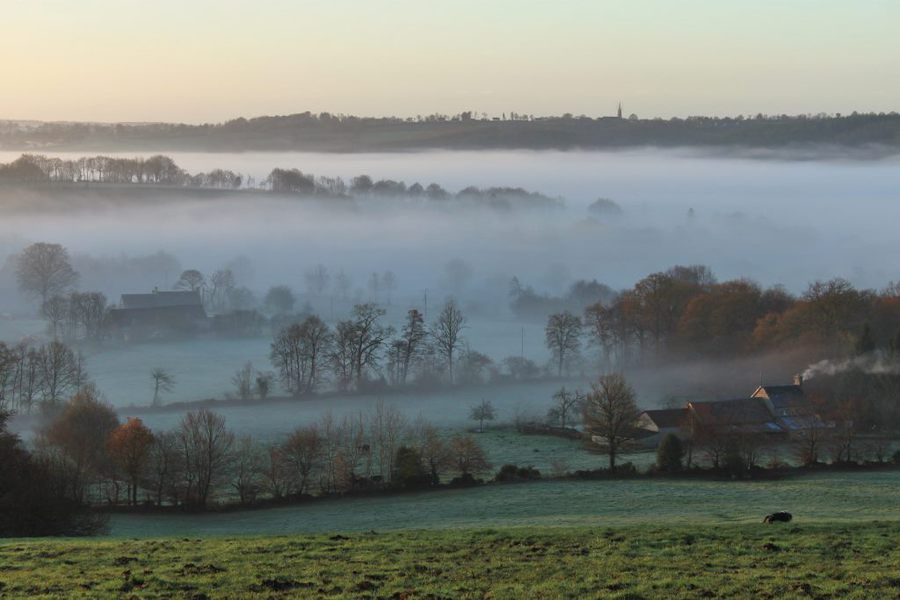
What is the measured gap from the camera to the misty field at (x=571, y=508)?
28219 mm

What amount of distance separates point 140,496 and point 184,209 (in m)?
108

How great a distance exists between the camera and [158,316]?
79.2m

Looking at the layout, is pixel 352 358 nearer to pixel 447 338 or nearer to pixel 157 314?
pixel 447 338

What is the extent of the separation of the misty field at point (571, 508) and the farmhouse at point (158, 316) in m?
44.8

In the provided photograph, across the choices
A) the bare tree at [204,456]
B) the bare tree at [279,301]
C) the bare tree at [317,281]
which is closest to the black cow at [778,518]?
the bare tree at [204,456]

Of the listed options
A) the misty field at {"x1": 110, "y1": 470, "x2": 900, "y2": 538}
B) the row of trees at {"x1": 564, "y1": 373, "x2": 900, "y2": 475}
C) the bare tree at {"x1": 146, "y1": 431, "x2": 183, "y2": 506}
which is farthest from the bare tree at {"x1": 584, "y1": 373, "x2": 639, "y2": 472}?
the bare tree at {"x1": 146, "y1": 431, "x2": 183, "y2": 506}

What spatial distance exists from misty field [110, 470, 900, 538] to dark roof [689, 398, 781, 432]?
31.1 feet

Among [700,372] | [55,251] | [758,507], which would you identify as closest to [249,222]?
[55,251]

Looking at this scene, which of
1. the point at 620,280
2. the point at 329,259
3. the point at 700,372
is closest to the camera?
the point at 700,372

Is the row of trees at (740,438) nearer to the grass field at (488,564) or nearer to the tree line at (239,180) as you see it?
the grass field at (488,564)

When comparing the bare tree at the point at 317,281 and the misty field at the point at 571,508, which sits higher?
the bare tree at the point at 317,281

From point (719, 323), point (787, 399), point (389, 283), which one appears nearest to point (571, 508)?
point (787, 399)

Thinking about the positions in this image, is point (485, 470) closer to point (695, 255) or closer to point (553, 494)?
point (553, 494)

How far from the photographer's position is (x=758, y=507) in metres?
29.8
